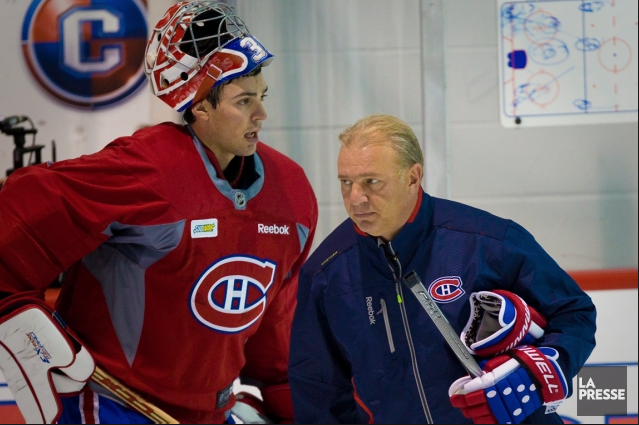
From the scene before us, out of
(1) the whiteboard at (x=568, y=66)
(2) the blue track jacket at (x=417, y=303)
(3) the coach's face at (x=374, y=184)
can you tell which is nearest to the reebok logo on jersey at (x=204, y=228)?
(2) the blue track jacket at (x=417, y=303)

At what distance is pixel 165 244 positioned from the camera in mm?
1727

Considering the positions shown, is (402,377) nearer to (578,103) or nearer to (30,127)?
(578,103)

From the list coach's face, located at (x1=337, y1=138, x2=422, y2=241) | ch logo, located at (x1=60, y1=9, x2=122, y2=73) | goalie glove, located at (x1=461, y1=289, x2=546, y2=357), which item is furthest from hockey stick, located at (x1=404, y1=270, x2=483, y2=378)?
ch logo, located at (x1=60, y1=9, x2=122, y2=73)

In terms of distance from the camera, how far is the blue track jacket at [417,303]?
1500mm

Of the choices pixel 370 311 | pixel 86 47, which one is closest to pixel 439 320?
pixel 370 311

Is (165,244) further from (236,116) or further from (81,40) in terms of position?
(81,40)

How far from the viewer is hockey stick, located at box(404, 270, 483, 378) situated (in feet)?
4.75

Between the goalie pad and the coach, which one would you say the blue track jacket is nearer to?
the coach

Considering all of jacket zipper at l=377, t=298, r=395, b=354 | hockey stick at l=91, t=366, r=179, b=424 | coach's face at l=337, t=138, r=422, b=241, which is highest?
coach's face at l=337, t=138, r=422, b=241

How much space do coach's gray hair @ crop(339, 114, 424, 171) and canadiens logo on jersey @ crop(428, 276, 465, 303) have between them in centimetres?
22

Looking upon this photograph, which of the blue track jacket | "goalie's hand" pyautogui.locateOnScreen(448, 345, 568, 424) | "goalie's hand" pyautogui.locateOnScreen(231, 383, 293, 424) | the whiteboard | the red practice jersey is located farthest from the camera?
"goalie's hand" pyautogui.locateOnScreen(231, 383, 293, 424)

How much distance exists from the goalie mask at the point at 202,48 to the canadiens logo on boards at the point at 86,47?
0.27 metres

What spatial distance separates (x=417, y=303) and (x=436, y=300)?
46 mm

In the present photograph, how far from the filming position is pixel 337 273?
64.4 inches
